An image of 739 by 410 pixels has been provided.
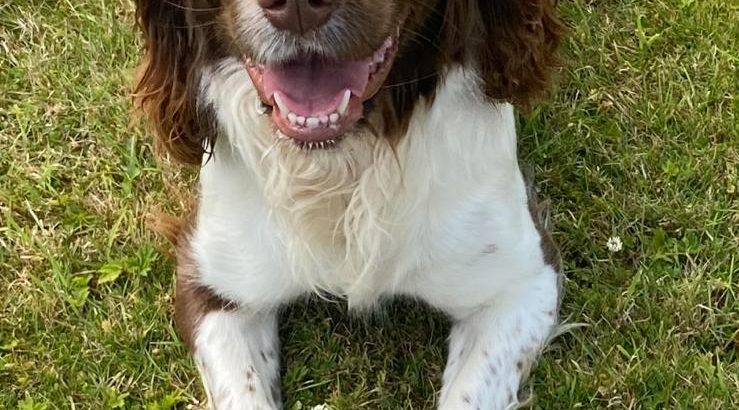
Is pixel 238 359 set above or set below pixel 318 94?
below

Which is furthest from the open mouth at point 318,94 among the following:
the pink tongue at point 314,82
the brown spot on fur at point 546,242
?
the brown spot on fur at point 546,242

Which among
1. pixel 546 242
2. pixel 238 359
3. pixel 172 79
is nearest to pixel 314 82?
pixel 172 79

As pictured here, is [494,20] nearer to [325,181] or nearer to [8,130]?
[325,181]

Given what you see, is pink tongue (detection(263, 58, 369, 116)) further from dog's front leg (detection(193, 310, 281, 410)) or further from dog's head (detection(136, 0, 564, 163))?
dog's front leg (detection(193, 310, 281, 410))

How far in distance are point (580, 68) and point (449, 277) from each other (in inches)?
49.0

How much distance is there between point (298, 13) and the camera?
2391 mm

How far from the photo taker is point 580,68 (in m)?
4.21

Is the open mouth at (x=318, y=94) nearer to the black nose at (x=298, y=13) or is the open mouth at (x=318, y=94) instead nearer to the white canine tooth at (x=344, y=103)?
the white canine tooth at (x=344, y=103)

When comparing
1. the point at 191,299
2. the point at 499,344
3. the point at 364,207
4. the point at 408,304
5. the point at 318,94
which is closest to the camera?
the point at 318,94

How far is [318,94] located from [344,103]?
0.19 feet

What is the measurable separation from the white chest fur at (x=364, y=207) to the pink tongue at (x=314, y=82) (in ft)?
0.65

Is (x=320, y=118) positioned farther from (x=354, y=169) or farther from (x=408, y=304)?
(x=408, y=304)

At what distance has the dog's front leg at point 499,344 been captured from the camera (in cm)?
327

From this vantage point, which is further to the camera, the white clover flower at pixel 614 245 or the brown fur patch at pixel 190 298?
the white clover flower at pixel 614 245
